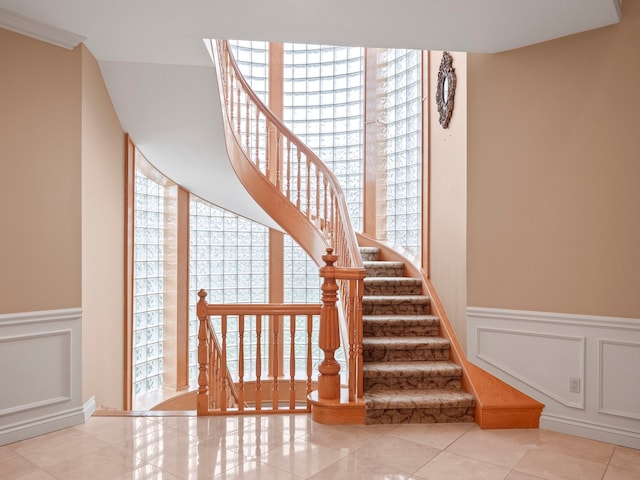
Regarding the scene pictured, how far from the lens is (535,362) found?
3.16 meters

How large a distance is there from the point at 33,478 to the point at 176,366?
343 centimetres

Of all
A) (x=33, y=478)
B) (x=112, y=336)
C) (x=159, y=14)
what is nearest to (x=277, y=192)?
(x=112, y=336)

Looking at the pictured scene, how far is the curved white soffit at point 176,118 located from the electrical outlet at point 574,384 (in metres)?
3.30

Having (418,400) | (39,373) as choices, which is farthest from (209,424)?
(418,400)

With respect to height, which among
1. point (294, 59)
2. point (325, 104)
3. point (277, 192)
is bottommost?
point (277, 192)

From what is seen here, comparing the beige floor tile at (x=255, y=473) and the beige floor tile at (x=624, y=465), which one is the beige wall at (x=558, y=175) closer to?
the beige floor tile at (x=624, y=465)

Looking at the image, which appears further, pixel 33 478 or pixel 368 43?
pixel 368 43

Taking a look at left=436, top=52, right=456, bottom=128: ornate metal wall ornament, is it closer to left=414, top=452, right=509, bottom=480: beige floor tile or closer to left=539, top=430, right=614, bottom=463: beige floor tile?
left=539, top=430, right=614, bottom=463: beige floor tile

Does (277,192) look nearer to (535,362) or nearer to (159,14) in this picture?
(159,14)

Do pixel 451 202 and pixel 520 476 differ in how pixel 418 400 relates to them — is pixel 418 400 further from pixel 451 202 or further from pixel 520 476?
pixel 451 202

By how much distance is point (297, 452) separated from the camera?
2.68 meters

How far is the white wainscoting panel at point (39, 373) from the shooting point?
2.82 m

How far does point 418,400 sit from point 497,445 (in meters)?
0.55

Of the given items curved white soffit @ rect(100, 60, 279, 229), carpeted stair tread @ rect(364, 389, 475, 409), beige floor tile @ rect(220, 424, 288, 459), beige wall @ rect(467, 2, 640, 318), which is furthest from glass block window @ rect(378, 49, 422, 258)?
beige floor tile @ rect(220, 424, 288, 459)
